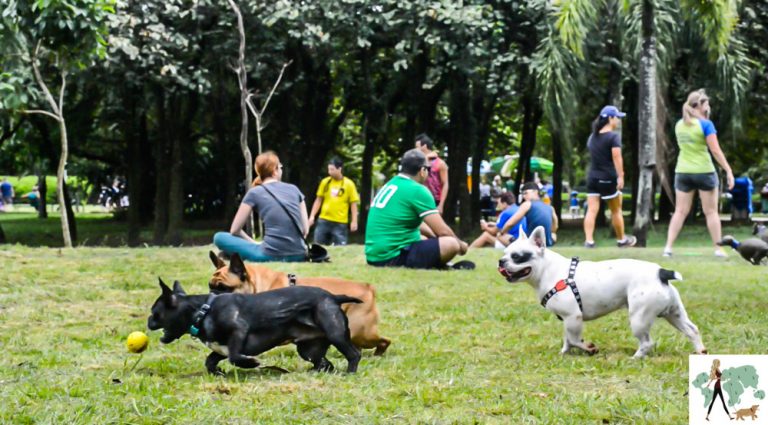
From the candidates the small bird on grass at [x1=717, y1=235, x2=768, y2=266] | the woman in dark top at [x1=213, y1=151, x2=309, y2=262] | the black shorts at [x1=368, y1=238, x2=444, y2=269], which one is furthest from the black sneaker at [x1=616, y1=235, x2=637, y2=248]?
the woman in dark top at [x1=213, y1=151, x2=309, y2=262]

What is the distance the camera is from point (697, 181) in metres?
14.9

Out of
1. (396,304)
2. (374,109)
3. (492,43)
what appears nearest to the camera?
(396,304)

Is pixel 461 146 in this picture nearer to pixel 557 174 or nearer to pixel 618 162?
pixel 557 174

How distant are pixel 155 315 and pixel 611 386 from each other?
239 cm

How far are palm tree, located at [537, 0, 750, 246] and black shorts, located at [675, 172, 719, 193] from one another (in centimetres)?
193

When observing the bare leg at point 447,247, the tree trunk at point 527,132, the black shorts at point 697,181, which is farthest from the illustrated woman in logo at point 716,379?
the tree trunk at point 527,132

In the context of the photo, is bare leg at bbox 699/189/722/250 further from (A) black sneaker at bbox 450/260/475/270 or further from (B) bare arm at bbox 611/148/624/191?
(A) black sneaker at bbox 450/260/475/270

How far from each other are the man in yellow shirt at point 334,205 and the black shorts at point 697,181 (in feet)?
16.8

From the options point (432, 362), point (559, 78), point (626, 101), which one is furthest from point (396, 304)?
point (626, 101)

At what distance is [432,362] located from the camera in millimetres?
7117

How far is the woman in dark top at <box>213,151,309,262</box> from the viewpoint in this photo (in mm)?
12664

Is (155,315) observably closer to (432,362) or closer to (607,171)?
(432,362)

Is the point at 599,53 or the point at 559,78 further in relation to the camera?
the point at 599,53

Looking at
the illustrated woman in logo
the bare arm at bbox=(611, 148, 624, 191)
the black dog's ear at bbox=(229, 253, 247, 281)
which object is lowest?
the illustrated woman in logo
